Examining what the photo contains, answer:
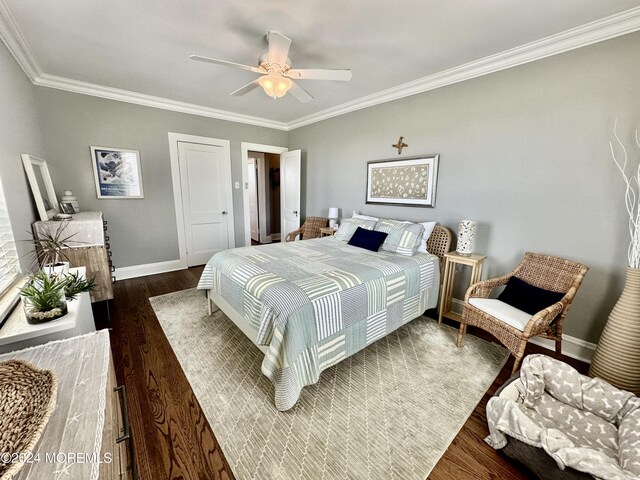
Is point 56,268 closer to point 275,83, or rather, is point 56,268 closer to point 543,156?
point 275,83

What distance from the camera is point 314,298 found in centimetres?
176

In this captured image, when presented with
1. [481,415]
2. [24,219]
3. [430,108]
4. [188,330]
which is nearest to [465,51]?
[430,108]

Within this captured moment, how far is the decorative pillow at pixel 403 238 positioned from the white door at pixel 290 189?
2.34 metres

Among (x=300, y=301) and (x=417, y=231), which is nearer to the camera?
(x=300, y=301)

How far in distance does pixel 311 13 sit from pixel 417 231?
2185 millimetres

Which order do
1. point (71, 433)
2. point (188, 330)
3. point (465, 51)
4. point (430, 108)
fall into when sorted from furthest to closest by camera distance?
point (430, 108), point (188, 330), point (465, 51), point (71, 433)

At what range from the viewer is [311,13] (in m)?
1.89

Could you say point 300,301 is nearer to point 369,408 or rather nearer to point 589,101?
point 369,408

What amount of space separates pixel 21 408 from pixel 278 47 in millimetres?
2428

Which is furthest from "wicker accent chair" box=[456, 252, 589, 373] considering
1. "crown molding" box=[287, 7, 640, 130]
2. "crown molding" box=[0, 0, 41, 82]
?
"crown molding" box=[0, 0, 41, 82]

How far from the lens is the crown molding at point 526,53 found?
192 centimetres

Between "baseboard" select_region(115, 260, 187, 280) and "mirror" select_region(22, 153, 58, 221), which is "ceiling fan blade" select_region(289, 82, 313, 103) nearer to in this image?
"mirror" select_region(22, 153, 58, 221)

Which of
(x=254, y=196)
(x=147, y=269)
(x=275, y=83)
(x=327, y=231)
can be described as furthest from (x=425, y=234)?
(x=254, y=196)

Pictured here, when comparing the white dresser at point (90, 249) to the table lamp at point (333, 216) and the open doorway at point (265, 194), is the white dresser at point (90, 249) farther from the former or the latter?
the open doorway at point (265, 194)
